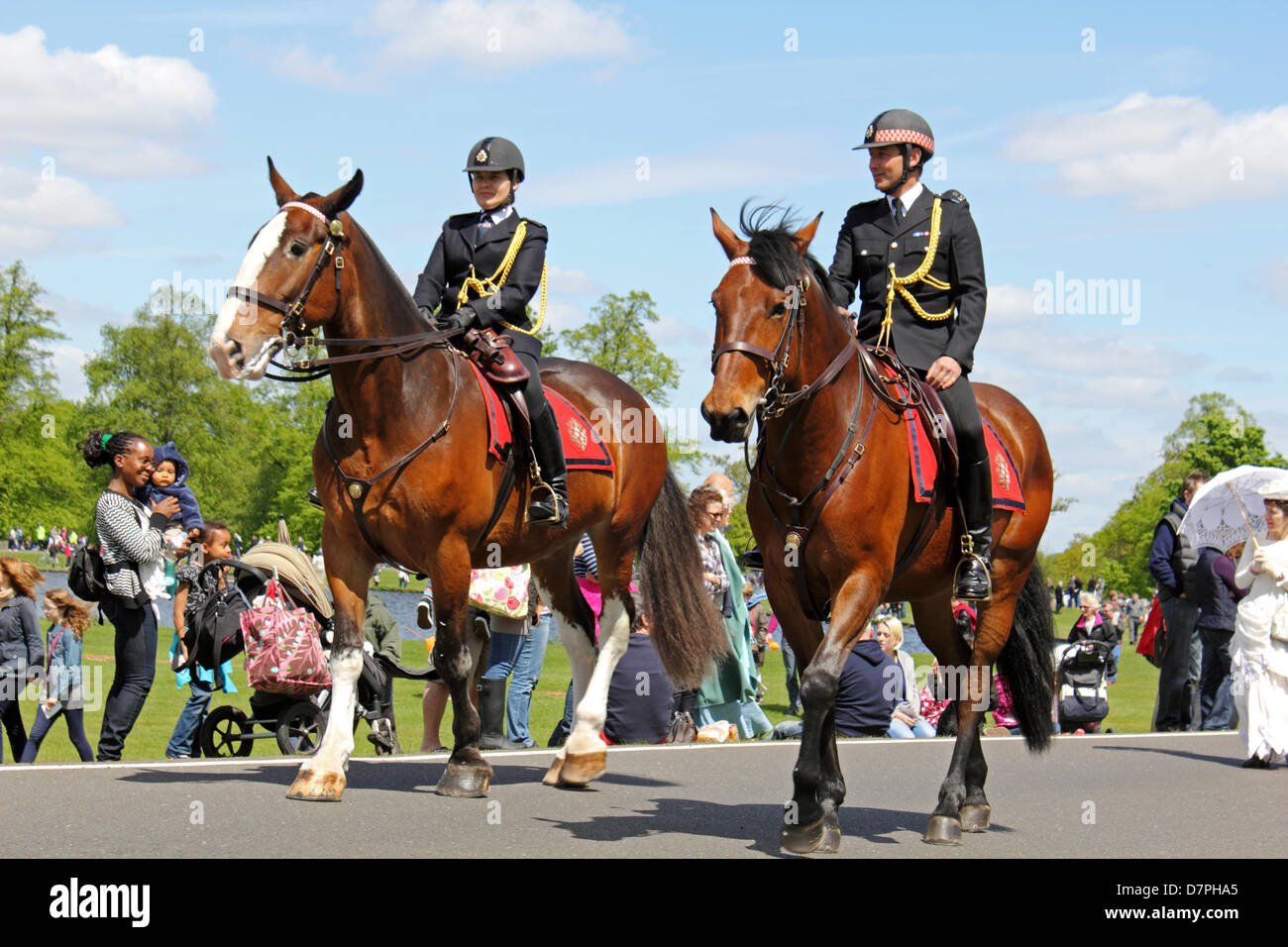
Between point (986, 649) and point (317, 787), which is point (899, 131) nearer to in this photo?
point (986, 649)

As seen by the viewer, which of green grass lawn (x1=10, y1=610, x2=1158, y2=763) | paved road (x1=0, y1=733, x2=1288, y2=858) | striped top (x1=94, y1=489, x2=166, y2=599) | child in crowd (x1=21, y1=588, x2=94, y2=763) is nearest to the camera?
paved road (x1=0, y1=733, x2=1288, y2=858)

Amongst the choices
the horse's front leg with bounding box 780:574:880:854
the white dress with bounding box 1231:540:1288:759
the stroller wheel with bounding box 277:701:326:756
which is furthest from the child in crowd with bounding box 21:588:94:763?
the white dress with bounding box 1231:540:1288:759

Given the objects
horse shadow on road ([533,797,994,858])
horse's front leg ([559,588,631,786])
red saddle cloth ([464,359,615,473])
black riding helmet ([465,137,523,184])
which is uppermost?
black riding helmet ([465,137,523,184])

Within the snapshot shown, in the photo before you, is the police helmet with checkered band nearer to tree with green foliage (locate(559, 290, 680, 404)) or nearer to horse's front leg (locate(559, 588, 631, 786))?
horse's front leg (locate(559, 588, 631, 786))

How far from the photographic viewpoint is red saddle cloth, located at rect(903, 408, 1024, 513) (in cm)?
791

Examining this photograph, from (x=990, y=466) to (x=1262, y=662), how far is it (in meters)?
5.70

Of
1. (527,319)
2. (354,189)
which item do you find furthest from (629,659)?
(354,189)

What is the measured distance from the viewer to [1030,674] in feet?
30.6

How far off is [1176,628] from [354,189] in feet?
36.6

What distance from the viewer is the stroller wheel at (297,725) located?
479 inches

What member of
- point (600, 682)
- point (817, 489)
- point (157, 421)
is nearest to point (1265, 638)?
point (600, 682)

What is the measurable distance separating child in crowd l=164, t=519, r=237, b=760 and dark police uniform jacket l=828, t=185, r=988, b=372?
5.83 meters

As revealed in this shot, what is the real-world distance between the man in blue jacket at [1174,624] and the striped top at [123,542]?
10162 millimetres

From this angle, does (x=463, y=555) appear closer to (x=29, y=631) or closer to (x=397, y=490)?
(x=397, y=490)
